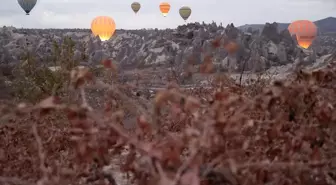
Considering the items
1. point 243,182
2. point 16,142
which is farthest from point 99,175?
point 16,142

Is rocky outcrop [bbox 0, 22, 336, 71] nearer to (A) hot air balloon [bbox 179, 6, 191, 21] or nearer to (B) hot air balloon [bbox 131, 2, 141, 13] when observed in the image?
(A) hot air balloon [bbox 179, 6, 191, 21]

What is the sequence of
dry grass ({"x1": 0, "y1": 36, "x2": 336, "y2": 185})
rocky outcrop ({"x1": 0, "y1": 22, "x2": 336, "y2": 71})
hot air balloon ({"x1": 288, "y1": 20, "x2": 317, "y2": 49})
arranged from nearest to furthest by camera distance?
dry grass ({"x1": 0, "y1": 36, "x2": 336, "y2": 185}) < hot air balloon ({"x1": 288, "y1": 20, "x2": 317, "y2": 49}) < rocky outcrop ({"x1": 0, "y1": 22, "x2": 336, "y2": 71})

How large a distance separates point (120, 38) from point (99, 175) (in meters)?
86.0

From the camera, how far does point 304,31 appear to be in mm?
42500

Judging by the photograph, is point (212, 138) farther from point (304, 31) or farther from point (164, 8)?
point (164, 8)

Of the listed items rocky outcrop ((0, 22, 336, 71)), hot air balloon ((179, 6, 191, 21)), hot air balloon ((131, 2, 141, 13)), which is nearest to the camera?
rocky outcrop ((0, 22, 336, 71))

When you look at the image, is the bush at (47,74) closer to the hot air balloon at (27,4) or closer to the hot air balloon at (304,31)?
the hot air balloon at (27,4)

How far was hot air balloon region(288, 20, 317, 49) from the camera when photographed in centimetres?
4234

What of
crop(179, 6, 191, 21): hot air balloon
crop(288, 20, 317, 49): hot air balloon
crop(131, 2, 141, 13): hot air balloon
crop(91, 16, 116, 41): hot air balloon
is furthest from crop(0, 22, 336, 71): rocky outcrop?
crop(131, 2, 141, 13): hot air balloon

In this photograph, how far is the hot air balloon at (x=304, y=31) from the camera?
139 feet

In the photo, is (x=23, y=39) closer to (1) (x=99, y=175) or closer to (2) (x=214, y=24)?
(2) (x=214, y=24)

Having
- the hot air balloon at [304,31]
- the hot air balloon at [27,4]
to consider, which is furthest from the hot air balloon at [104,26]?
the hot air balloon at [304,31]

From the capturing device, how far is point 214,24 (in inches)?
2638

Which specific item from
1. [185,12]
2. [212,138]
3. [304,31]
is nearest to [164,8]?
[185,12]
